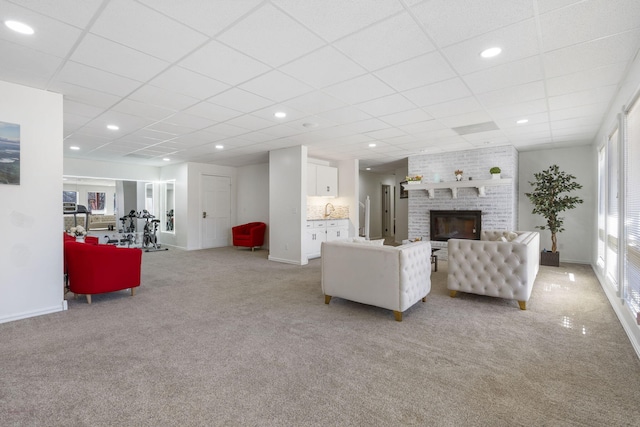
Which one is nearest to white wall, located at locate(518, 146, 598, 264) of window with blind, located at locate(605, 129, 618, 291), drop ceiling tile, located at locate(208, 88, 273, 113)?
window with blind, located at locate(605, 129, 618, 291)

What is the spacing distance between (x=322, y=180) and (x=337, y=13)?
5947mm

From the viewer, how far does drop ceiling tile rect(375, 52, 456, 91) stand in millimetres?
2859

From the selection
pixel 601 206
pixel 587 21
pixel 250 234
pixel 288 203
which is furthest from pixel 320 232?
pixel 587 21

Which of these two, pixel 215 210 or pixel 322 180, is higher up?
pixel 322 180

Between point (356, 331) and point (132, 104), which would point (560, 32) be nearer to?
point (356, 331)

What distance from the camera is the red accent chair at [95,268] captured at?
3918 mm

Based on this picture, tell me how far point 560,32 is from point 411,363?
2.86m

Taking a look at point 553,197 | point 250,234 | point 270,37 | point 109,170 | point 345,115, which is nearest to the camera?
point 270,37

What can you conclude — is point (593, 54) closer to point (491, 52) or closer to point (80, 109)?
point (491, 52)

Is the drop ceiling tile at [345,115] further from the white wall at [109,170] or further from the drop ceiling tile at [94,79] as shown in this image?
the white wall at [109,170]

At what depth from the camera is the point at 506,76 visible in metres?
3.18

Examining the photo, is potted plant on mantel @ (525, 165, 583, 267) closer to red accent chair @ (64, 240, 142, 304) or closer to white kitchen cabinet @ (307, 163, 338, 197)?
white kitchen cabinet @ (307, 163, 338, 197)

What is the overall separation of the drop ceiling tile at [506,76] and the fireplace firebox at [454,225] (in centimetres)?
411

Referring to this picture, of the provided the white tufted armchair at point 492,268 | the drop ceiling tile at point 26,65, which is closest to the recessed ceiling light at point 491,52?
the white tufted armchair at point 492,268
